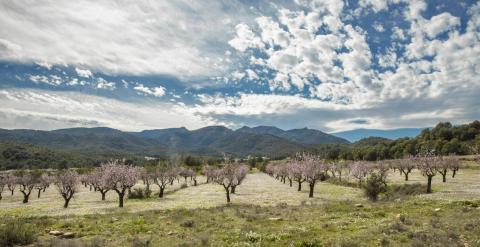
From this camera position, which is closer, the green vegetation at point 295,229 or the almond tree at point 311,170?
the green vegetation at point 295,229

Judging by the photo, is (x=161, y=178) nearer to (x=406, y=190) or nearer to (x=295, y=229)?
(x=406, y=190)

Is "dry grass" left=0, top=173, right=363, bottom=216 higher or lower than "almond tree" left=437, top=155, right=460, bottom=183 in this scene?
lower

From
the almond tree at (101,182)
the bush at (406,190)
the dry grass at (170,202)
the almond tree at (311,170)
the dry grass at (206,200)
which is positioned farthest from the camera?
the almond tree at (311,170)

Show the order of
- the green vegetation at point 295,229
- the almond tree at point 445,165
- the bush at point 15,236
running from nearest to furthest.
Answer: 1. the green vegetation at point 295,229
2. the bush at point 15,236
3. the almond tree at point 445,165

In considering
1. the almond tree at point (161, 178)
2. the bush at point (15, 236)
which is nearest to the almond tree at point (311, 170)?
the almond tree at point (161, 178)

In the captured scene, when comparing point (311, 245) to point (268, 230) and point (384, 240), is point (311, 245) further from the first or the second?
point (268, 230)

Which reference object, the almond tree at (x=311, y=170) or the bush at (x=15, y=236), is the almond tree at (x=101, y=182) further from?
the almond tree at (x=311, y=170)

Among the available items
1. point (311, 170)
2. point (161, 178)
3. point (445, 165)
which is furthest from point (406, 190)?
point (161, 178)

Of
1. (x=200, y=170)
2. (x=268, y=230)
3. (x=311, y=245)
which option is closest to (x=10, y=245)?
(x=268, y=230)

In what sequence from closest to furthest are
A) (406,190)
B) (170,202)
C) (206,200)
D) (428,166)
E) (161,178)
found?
(170,202)
(428,166)
(206,200)
(406,190)
(161,178)

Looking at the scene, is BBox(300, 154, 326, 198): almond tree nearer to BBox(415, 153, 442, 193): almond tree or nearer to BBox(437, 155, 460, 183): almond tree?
BBox(415, 153, 442, 193): almond tree

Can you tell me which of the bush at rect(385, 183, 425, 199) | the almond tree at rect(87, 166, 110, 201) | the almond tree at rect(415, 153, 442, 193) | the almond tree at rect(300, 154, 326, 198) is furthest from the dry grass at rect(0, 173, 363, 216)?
A: the almond tree at rect(415, 153, 442, 193)

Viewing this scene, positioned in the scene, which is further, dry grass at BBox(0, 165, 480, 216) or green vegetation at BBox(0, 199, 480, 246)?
dry grass at BBox(0, 165, 480, 216)

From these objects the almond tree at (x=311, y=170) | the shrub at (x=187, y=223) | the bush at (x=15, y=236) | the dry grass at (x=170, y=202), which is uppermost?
the almond tree at (x=311, y=170)
